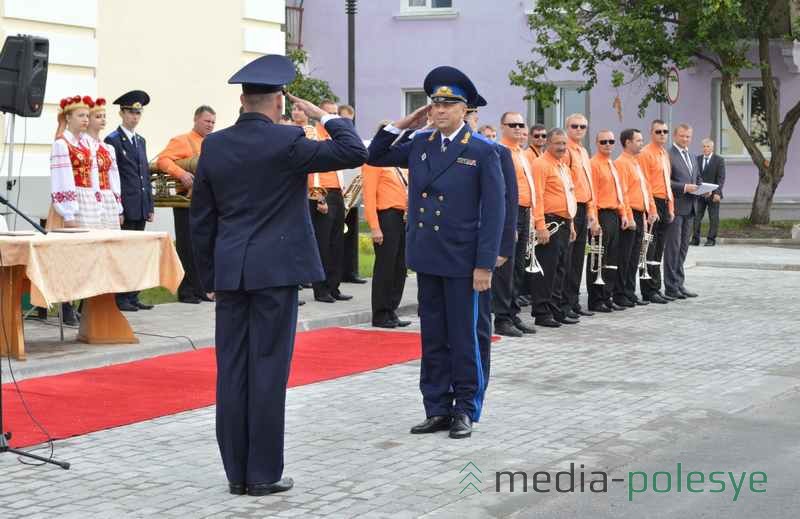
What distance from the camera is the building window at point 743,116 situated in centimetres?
3341

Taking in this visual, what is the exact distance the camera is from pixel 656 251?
1683 centimetres

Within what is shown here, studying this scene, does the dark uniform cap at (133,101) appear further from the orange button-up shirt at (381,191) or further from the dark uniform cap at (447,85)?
the dark uniform cap at (447,85)

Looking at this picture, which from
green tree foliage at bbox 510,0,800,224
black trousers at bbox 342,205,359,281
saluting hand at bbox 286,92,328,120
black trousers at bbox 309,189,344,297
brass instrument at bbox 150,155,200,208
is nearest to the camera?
saluting hand at bbox 286,92,328,120

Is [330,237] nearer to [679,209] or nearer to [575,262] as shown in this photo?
[575,262]

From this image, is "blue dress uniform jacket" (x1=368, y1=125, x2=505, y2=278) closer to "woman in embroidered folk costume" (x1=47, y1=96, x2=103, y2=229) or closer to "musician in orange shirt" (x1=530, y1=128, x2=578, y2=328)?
"woman in embroidered folk costume" (x1=47, y1=96, x2=103, y2=229)

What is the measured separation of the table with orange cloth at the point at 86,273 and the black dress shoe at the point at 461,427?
352 centimetres

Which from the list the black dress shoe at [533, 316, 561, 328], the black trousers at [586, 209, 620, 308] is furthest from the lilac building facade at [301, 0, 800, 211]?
the black dress shoe at [533, 316, 561, 328]

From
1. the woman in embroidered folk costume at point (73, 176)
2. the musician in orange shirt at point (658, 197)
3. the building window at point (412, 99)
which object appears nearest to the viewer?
the woman in embroidered folk costume at point (73, 176)

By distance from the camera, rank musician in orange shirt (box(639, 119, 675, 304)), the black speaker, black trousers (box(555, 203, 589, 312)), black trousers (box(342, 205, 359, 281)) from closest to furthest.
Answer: the black speaker < black trousers (box(555, 203, 589, 312)) < musician in orange shirt (box(639, 119, 675, 304)) < black trousers (box(342, 205, 359, 281))

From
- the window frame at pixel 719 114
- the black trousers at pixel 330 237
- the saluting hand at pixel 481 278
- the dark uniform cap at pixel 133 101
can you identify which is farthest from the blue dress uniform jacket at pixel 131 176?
the window frame at pixel 719 114

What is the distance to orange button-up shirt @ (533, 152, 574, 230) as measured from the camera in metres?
13.9

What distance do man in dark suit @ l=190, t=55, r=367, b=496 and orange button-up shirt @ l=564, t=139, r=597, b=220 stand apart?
7.60 metres

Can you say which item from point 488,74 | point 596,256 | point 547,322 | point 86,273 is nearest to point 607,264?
point 596,256

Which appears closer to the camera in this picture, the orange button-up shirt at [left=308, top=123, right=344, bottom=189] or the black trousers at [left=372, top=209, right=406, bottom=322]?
the black trousers at [left=372, top=209, right=406, bottom=322]
